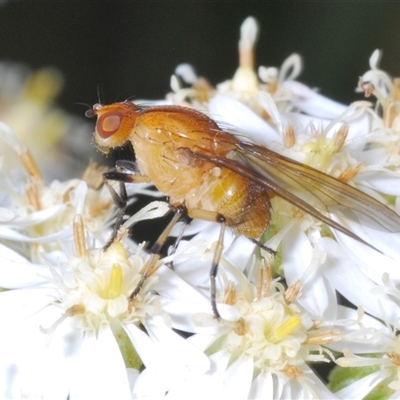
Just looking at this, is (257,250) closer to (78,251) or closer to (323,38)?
(78,251)

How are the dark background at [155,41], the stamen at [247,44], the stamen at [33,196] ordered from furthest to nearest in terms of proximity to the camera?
1. the dark background at [155,41]
2. the stamen at [247,44]
3. the stamen at [33,196]

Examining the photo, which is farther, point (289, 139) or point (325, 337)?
point (289, 139)

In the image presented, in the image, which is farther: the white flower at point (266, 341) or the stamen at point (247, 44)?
the stamen at point (247, 44)

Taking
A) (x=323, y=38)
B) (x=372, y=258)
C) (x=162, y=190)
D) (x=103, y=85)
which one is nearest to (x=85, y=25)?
(x=103, y=85)

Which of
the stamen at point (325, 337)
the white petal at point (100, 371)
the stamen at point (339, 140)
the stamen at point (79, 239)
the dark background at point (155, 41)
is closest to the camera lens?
the white petal at point (100, 371)

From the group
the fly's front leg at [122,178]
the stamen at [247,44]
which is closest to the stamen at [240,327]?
the fly's front leg at [122,178]

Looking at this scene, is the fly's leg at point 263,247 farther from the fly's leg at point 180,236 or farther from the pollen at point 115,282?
the pollen at point 115,282

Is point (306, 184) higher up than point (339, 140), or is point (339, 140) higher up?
point (339, 140)

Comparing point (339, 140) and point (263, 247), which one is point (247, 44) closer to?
point (339, 140)

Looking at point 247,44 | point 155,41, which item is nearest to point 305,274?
point 247,44
